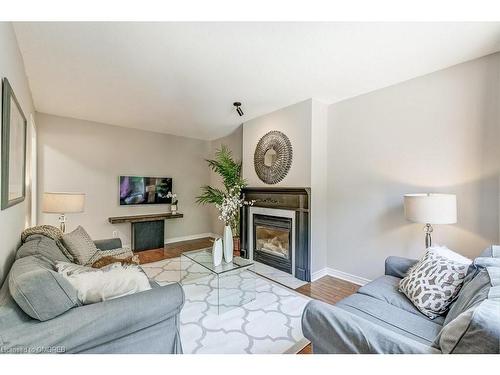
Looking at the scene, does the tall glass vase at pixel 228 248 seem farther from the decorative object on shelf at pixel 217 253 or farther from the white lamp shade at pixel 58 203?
the white lamp shade at pixel 58 203

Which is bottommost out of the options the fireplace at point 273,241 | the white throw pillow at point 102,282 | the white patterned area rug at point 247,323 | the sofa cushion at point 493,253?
the white patterned area rug at point 247,323

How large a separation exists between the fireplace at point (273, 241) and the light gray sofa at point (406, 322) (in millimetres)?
1630

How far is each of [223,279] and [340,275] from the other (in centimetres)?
163

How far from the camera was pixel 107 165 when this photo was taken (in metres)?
4.47

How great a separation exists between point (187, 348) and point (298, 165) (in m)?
2.50

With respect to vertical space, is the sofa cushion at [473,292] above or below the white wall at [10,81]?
below

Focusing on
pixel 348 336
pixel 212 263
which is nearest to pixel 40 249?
pixel 212 263

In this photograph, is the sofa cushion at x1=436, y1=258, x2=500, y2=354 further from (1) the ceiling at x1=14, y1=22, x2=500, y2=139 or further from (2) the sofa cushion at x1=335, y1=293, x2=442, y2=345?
(1) the ceiling at x1=14, y1=22, x2=500, y2=139

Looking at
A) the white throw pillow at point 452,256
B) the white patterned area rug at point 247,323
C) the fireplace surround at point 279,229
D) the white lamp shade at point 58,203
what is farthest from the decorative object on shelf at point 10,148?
the white throw pillow at point 452,256

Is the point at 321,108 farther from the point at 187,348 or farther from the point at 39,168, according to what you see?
the point at 39,168

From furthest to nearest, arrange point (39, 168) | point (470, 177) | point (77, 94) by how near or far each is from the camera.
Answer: point (39, 168), point (77, 94), point (470, 177)

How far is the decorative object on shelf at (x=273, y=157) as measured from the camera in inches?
138
